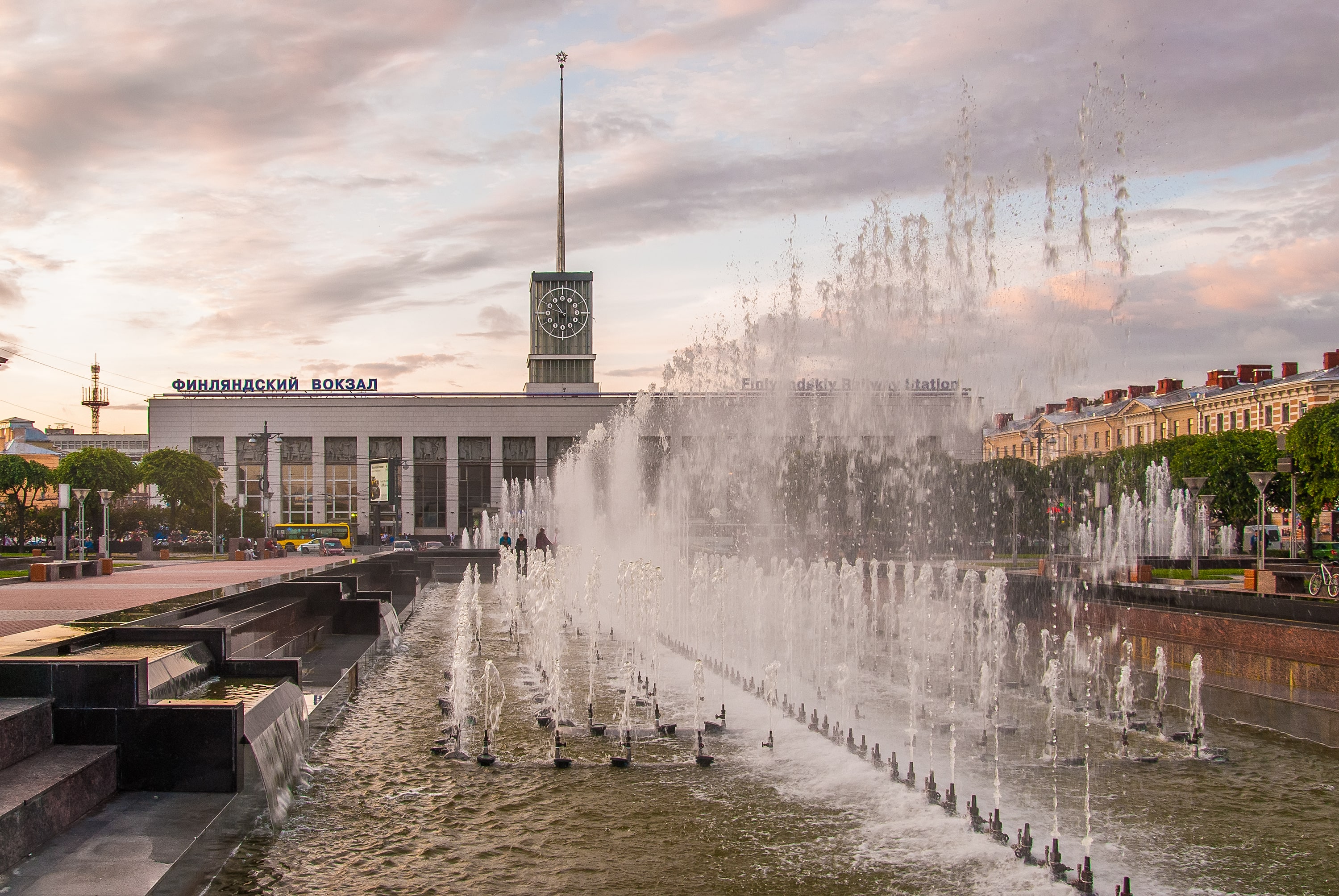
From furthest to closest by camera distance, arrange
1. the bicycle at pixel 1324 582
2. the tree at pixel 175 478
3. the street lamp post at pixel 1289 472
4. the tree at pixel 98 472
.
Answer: the tree at pixel 175 478, the tree at pixel 98 472, the street lamp post at pixel 1289 472, the bicycle at pixel 1324 582

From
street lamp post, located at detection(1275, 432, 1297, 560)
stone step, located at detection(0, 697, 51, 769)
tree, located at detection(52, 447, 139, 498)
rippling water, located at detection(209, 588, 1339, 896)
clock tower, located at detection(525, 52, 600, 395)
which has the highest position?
clock tower, located at detection(525, 52, 600, 395)

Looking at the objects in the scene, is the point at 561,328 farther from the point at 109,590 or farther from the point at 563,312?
the point at 109,590

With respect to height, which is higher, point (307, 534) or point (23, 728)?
point (23, 728)

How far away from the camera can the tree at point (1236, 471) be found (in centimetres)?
3909

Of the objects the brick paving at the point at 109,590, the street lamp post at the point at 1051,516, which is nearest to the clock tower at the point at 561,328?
the street lamp post at the point at 1051,516

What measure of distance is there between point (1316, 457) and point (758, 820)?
118ft

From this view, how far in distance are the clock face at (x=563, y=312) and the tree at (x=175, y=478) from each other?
33892mm

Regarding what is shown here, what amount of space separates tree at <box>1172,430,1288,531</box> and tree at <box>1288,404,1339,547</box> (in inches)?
69.3

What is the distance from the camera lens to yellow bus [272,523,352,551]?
1954 inches

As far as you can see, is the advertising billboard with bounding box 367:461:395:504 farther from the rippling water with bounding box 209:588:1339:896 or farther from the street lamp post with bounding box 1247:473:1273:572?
the rippling water with bounding box 209:588:1339:896

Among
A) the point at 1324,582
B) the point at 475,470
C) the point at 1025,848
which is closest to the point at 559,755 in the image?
the point at 1025,848

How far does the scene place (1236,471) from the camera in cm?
3928

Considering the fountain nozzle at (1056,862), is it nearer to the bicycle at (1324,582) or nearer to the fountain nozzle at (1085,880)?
the fountain nozzle at (1085,880)

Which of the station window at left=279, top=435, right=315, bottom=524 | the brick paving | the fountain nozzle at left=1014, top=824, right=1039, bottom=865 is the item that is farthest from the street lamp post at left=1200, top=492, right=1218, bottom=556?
the station window at left=279, top=435, right=315, bottom=524
